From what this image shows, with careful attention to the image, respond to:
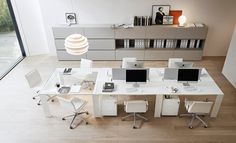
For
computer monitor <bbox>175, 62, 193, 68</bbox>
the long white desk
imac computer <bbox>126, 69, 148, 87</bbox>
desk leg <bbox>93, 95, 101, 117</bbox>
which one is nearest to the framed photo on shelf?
computer monitor <bbox>175, 62, 193, 68</bbox>

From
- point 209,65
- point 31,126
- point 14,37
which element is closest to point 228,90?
point 209,65

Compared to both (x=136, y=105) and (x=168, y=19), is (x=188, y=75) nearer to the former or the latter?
(x=136, y=105)

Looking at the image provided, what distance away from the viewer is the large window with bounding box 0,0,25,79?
6465 millimetres

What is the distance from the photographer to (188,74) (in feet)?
14.6

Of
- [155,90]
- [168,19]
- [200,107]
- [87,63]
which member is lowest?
[200,107]

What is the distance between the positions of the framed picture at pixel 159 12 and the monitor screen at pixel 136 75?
2850mm

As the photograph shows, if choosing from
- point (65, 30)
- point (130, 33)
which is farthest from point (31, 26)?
point (130, 33)

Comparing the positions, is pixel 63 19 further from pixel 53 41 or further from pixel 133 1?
pixel 133 1

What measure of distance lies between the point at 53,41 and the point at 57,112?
10.5 ft

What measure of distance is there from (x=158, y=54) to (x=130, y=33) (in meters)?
1.21

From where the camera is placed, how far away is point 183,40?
6680 millimetres

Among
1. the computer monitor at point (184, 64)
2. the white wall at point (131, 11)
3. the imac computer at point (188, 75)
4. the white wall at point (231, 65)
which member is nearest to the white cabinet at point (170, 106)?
the imac computer at point (188, 75)

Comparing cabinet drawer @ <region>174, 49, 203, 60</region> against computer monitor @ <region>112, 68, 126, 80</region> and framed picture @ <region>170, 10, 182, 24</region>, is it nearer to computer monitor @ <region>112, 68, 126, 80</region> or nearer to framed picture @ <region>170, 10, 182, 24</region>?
framed picture @ <region>170, 10, 182, 24</region>

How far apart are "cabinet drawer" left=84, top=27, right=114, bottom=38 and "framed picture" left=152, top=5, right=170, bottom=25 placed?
1473 millimetres
